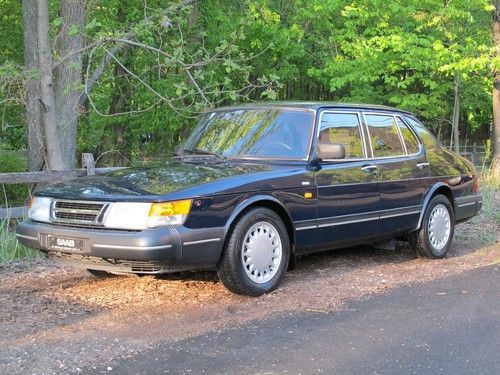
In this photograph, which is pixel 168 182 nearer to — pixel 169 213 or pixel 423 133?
pixel 169 213

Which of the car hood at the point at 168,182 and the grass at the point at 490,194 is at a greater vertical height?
the car hood at the point at 168,182

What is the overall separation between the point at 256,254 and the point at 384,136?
2.64 meters

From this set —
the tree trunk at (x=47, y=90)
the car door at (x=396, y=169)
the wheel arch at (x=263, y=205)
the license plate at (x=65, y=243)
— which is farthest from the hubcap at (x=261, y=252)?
the tree trunk at (x=47, y=90)

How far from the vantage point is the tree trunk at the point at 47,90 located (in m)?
10.9

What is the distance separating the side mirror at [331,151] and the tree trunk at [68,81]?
6.81m

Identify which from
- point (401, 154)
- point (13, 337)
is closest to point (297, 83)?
point (401, 154)

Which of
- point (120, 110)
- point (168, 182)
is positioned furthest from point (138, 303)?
point (120, 110)

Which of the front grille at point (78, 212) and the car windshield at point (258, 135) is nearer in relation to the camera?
the front grille at point (78, 212)

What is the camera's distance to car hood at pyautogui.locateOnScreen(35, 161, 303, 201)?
5492 millimetres

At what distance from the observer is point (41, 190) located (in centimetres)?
609

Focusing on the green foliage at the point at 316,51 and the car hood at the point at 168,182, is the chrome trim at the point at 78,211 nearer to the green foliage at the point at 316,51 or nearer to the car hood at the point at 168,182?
the car hood at the point at 168,182

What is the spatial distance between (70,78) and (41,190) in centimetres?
731

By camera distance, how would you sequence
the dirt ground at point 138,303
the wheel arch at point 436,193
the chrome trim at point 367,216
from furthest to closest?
the wheel arch at point 436,193
the chrome trim at point 367,216
the dirt ground at point 138,303

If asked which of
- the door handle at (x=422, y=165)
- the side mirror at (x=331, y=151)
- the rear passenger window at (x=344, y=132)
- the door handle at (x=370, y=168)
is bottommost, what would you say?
the door handle at (x=422, y=165)
